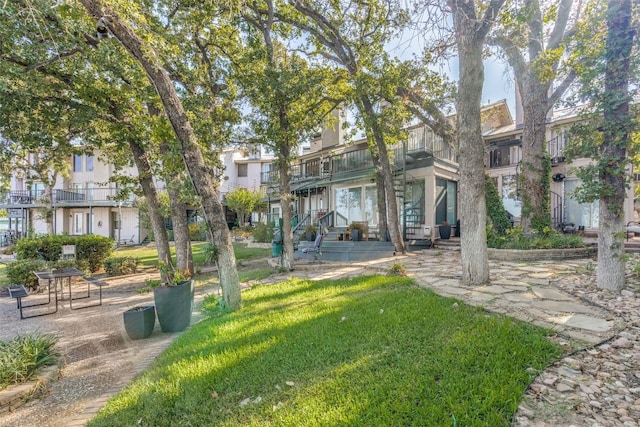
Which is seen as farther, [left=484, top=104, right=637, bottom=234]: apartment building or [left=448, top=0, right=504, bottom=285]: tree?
[left=484, top=104, right=637, bottom=234]: apartment building

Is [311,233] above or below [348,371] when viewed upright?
above

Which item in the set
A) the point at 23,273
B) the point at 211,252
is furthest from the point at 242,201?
the point at 211,252

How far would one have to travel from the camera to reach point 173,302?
515cm

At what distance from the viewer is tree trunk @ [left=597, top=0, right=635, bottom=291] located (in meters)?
4.79

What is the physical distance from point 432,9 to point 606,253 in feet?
17.2

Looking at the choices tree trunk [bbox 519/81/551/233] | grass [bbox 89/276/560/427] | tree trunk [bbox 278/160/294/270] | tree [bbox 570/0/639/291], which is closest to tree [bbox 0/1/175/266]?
tree trunk [bbox 278/160/294/270]

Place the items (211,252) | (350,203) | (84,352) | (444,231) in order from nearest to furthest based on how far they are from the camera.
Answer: (84,352) → (211,252) → (444,231) → (350,203)

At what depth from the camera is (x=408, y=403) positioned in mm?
2416

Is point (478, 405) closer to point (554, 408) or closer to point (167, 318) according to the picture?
point (554, 408)

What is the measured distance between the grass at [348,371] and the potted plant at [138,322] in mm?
706

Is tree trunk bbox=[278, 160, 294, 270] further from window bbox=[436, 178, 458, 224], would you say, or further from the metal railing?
the metal railing

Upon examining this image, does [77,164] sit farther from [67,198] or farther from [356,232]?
[356,232]

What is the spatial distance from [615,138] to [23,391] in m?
8.67

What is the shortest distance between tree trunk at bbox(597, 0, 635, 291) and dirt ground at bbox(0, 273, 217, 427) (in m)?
7.25
